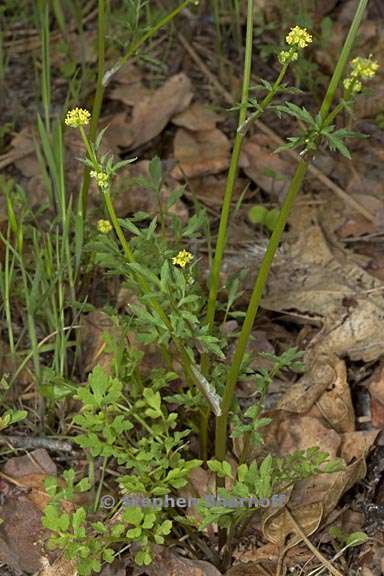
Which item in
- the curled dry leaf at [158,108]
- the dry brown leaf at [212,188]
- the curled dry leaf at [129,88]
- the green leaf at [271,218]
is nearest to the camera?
the green leaf at [271,218]

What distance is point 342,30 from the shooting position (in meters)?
3.42

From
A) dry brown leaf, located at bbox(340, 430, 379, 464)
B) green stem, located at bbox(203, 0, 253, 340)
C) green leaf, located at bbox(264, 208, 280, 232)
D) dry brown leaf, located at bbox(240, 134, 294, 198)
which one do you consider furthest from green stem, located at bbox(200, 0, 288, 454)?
dry brown leaf, located at bbox(240, 134, 294, 198)

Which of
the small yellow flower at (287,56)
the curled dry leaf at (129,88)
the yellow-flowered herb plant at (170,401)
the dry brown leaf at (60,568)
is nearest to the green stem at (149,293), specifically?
the yellow-flowered herb plant at (170,401)

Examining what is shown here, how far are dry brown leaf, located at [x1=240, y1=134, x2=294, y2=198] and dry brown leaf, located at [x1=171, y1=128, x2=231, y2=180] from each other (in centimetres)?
8

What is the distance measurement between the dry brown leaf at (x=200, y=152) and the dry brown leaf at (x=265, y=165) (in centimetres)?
8

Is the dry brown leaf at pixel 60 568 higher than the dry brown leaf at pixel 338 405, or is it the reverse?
the dry brown leaf at pixel 338 405

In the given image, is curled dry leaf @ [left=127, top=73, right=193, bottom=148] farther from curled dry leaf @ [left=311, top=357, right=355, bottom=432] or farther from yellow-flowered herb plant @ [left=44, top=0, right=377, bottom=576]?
curled dry leaf @ [left=311, top=357, right=355, bottom=432]

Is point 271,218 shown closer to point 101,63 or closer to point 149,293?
point 101,63

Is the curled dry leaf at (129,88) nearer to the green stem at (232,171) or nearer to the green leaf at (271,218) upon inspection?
the green leaf at (271,218)

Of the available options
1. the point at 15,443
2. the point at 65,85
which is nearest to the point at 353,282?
the point at 15,443

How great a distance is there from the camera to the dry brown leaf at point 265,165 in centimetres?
302

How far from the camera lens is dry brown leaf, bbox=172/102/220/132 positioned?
318 cm

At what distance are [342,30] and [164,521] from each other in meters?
2.19

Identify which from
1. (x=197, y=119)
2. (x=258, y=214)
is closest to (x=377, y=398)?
(x=258, y=214)
